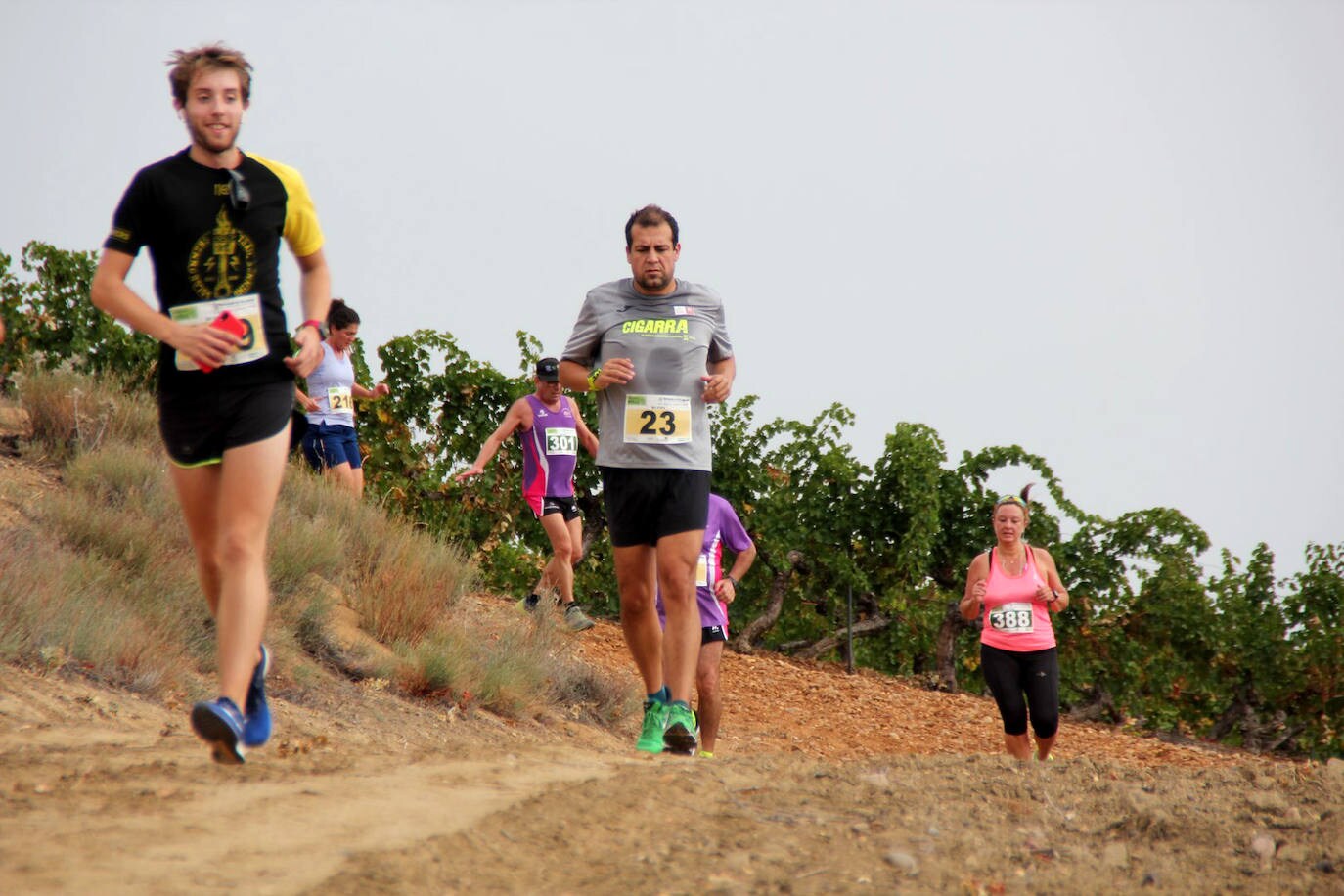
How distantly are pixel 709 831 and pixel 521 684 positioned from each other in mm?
5675

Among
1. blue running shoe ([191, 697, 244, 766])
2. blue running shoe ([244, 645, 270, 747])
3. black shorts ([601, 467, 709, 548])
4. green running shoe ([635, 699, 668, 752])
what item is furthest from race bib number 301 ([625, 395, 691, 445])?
blue running shoe ([191, 697, 244, 766])

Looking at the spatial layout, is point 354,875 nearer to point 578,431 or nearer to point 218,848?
point 218,848

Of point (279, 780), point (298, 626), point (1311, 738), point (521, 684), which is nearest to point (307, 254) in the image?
point (279, 780)

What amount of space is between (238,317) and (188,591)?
449cm

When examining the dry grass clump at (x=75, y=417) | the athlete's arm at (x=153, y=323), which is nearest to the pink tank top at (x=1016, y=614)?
the athlete's arm at (x=153, y=323)


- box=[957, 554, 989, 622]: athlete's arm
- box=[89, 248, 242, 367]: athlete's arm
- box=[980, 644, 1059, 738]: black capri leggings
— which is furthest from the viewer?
box=[957, 554, 989, 622]: athlete's arm

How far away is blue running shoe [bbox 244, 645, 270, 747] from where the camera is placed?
436 centimetres

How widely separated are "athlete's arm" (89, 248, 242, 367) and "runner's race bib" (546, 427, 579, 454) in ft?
23.5

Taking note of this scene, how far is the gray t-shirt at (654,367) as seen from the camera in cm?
613

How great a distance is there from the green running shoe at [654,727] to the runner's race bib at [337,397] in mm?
6108

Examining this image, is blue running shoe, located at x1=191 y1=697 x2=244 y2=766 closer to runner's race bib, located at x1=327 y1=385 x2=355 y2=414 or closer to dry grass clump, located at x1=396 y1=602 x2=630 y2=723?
dry grass clump, located at x1=396 y1=602 x2=630 y2=723

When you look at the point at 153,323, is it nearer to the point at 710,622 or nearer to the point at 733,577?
the point at 710,622

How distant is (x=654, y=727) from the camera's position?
6289mm

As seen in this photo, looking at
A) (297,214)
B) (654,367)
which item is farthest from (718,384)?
(297,214)
